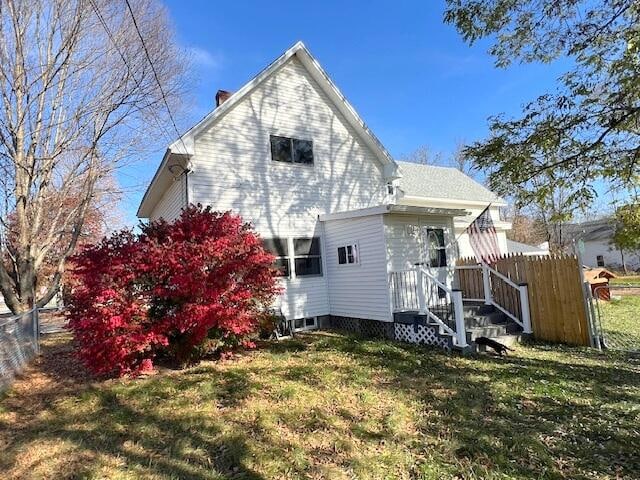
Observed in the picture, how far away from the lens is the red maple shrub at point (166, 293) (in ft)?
22.0

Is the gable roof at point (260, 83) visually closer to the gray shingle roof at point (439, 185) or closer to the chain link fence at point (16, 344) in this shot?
the chain link fence at point (16, 344)

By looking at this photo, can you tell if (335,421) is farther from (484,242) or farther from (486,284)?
(484,242)

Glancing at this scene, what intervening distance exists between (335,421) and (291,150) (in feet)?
27.8

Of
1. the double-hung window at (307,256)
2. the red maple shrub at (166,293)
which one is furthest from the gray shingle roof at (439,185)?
the red maple shrub at (166,293)

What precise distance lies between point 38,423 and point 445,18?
938cm

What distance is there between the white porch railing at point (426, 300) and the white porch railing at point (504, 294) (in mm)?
1007

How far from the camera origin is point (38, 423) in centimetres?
527

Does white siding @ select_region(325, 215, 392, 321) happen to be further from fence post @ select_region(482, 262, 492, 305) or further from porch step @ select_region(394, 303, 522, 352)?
fence post @ select_region(482, 262, 492, 305)

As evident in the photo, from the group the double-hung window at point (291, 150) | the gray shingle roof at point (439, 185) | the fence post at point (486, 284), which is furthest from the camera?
the gray shingle roof at point (439, 185)

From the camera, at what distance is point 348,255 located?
1104cm

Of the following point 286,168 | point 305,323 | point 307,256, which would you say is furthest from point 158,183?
point 305,323

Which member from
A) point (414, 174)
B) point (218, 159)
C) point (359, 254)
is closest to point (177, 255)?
point (218, 159)

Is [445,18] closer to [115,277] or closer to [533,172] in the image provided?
[533,172]

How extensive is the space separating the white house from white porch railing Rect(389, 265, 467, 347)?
11 centimetres
